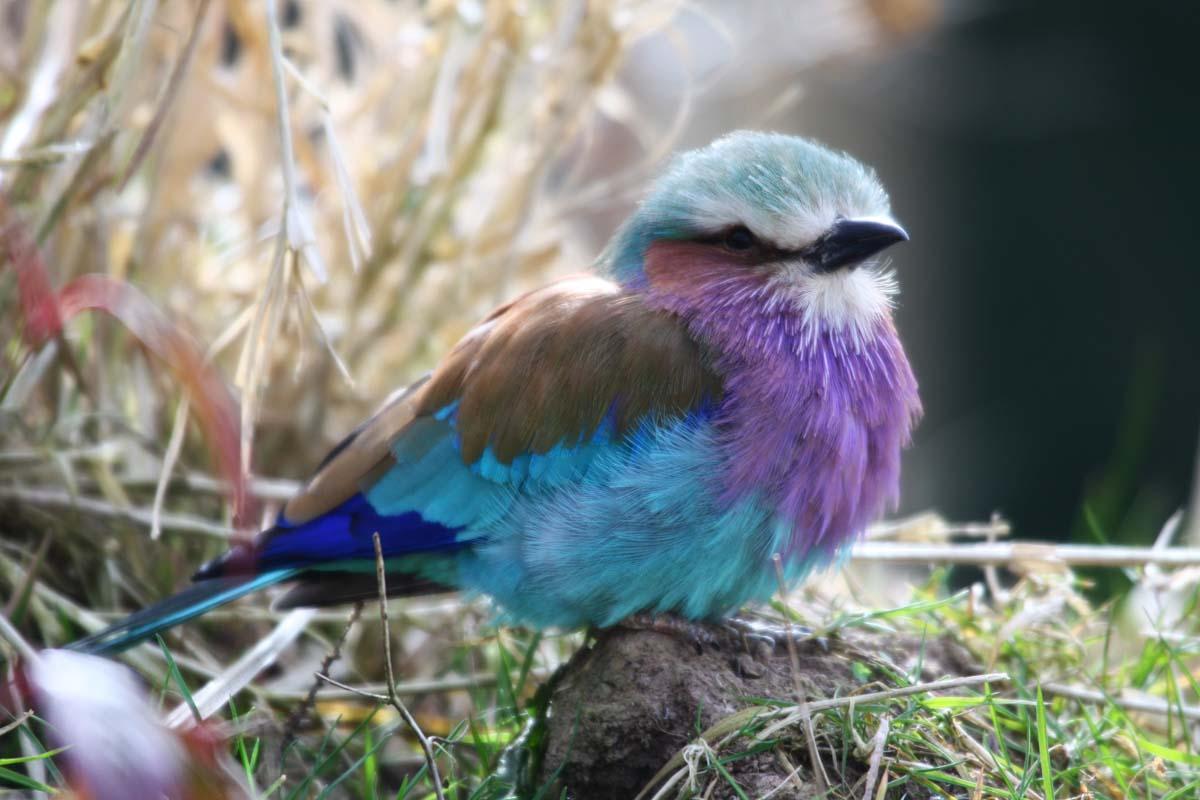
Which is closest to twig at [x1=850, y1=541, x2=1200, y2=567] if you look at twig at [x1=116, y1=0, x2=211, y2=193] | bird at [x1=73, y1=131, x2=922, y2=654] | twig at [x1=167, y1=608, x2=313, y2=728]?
bird at [x1=73, y1=131, x2=922, y2=654]

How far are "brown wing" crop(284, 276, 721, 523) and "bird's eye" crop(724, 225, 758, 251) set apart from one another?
0.21 m

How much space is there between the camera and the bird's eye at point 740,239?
2793 mm

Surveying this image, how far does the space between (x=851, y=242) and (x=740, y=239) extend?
8.9 inches

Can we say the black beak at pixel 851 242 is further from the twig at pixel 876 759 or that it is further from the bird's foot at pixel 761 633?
the twig at pixel 876 759

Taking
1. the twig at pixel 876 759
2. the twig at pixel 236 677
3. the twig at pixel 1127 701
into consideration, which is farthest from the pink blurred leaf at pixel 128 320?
the twig at pixel 1127 701

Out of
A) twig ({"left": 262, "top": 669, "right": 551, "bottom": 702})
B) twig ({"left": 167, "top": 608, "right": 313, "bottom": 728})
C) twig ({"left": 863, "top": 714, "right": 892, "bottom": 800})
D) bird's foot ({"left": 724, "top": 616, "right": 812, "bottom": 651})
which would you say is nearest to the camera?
twig ({"left": 863, "top": 714, "right": 892, "bottom": 800})

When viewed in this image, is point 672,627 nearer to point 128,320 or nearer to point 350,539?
point 350,539

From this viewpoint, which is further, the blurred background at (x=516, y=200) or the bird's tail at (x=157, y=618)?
the blurred background at (x=516, y=200)

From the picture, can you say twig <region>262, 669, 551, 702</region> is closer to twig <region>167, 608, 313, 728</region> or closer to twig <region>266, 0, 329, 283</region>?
twig <region>167, 608, 313, 728</region>

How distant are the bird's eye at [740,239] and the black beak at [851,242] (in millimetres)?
113

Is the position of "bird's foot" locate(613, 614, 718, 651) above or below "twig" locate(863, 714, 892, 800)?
above

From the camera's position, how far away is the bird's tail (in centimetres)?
274

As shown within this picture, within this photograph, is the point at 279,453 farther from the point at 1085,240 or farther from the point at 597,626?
the point at 1085,240

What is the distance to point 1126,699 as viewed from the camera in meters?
2.78
